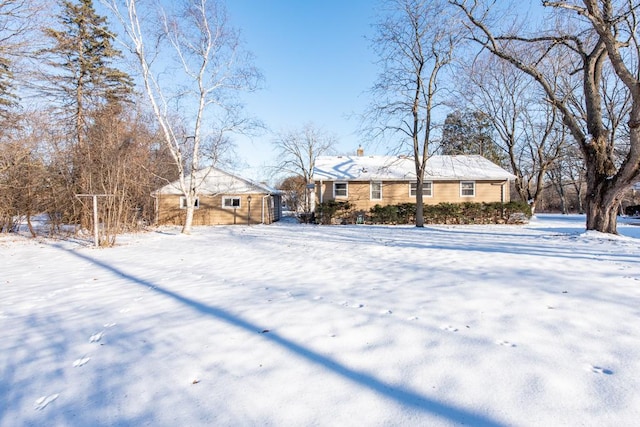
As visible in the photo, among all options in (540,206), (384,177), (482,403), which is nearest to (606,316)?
(482,403)

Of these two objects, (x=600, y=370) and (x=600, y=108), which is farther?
(x=600, y=108)

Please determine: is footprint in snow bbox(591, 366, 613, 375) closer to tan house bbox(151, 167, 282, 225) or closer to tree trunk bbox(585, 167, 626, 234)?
tree trunk bbox(585, 167, 626, 234)

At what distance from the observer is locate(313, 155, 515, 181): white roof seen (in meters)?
20.6

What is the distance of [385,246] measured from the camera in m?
9.31

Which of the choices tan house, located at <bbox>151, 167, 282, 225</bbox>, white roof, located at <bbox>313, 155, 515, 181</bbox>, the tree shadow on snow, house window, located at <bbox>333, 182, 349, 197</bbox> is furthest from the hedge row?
the tree shadow on snow

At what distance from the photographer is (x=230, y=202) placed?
889 inches

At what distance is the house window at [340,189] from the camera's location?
21016 millimetres

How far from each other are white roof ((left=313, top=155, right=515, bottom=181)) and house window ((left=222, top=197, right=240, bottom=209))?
565 cm

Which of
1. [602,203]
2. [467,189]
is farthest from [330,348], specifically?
[467,189]

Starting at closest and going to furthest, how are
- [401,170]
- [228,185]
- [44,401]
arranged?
[44,401] < [401,170] < [228,185]

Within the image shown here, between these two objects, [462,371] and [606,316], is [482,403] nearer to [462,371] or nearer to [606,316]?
[462,371]

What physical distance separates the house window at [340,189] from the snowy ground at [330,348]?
49.8ft

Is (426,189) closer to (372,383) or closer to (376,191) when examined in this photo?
(376,191)

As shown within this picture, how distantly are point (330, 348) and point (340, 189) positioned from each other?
1833 cm
